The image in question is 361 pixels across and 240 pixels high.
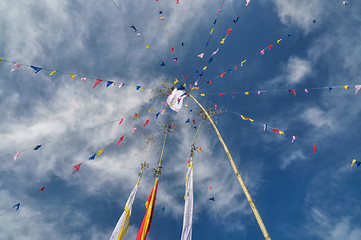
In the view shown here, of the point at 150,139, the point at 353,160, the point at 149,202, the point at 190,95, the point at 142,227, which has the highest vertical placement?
→ the point at 190,95

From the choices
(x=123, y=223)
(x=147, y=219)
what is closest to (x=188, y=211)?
(x=147, y=219)

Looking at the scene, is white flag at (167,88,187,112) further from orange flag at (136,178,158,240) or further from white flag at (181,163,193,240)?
orange flag at (136,178,158,240)

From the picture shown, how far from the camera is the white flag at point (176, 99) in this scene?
1336 cm

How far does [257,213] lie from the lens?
6.21 meters

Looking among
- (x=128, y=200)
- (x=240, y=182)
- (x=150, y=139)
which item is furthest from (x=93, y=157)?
(x=240, y=182)

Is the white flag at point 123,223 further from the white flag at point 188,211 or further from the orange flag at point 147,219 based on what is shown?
the white flag at point 188,211

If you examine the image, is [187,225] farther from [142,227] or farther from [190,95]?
[190,95]

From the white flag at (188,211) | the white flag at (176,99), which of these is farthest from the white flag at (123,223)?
the white flag at (176,99)

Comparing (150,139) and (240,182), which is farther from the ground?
(150,139)

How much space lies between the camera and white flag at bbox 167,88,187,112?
526 inches

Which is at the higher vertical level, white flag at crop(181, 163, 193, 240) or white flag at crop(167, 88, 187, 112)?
white flag at crop(167, 88, 187, 112)

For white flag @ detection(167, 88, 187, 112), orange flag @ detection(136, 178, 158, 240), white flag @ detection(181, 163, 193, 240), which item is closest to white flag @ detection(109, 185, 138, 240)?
orange flag @ detection(136, 178, 158, 240)

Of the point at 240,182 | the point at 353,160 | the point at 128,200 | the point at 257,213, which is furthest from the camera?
the point at 128,200

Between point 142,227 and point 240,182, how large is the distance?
5.46 m
